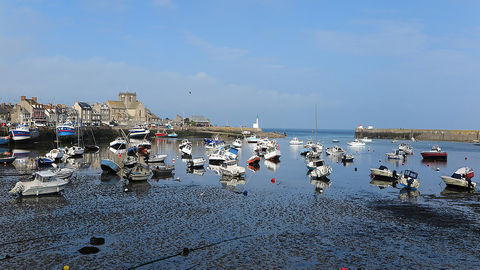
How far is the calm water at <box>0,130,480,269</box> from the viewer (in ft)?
57.9

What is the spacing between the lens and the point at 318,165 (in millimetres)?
47312

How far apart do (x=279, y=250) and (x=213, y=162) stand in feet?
123

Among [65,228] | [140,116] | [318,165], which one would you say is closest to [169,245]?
[65,228]

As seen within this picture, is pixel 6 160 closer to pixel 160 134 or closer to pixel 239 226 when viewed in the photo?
pixel 239 226

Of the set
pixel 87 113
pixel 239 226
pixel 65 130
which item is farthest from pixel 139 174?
pixel 87 113

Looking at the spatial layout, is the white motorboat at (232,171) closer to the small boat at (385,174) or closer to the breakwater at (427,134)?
the small boat at (385,174)

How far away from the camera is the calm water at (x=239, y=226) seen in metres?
17.7

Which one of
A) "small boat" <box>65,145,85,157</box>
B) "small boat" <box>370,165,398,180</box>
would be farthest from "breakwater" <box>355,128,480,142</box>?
"small boat" <box>65,145,85,157</box>

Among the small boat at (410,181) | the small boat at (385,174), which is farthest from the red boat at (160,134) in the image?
the small boat at (410,181)

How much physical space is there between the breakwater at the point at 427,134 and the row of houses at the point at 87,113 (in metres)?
82.7

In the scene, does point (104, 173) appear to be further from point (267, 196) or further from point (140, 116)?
point (140, 116)

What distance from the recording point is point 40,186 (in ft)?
96.3

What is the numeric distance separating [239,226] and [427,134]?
489 feet

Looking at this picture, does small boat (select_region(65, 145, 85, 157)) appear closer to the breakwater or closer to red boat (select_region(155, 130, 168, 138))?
red boat (select_region(155, 130, 168, 138))
